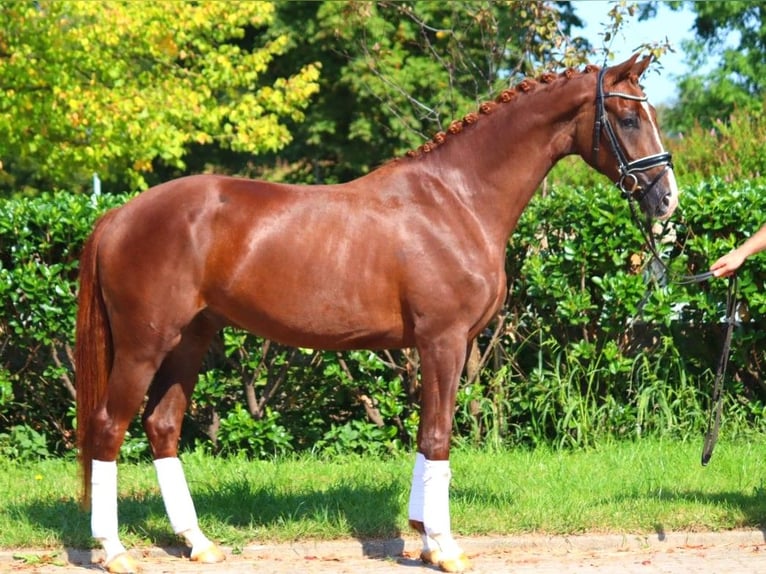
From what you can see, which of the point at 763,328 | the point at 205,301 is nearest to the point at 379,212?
the point at 205,301

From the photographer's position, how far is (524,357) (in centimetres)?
782

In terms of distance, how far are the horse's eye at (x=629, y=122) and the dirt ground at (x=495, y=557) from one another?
2.17m

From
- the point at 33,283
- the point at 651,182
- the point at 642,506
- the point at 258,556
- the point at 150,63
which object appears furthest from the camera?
the point at 150,63

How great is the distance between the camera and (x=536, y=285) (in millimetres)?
7406

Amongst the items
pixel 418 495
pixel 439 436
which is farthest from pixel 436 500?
pixel 439 436

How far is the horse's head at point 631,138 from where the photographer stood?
4875 millimetres

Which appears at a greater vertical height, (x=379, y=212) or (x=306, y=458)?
(x=379, y=212)

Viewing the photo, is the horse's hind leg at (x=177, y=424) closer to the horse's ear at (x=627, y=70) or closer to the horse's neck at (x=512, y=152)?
the horse's neck at (x=512, y=152)

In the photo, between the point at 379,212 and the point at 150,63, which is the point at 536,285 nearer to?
the point at 379,212

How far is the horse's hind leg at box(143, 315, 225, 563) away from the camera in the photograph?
17.0 feet

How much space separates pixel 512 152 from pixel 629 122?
60 cm

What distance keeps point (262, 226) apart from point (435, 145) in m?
1.00

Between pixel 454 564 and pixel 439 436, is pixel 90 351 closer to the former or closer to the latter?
pixel 439 436

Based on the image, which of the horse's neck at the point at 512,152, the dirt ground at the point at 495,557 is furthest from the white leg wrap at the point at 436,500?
the horse's neck at the point at 512,152
